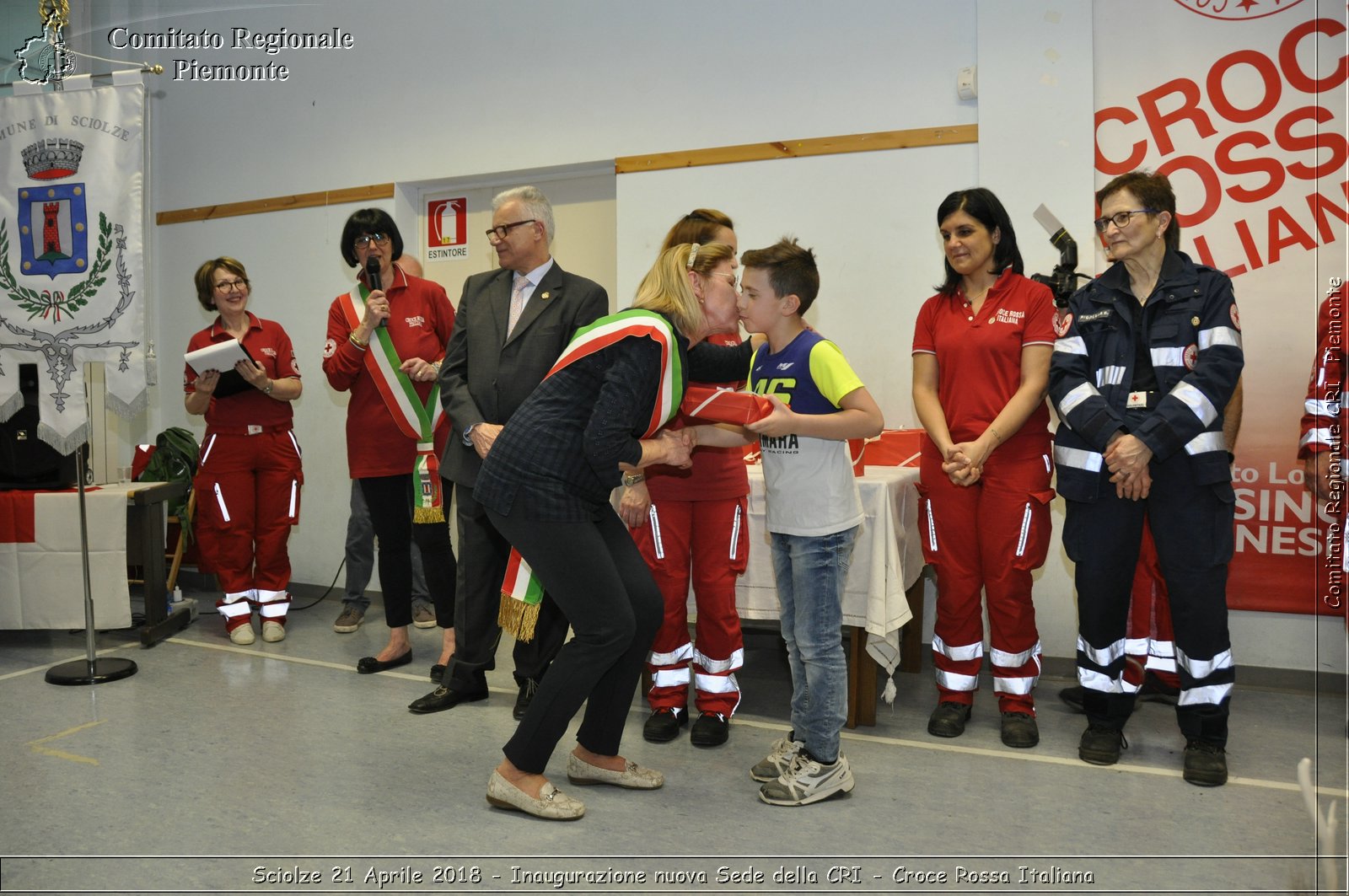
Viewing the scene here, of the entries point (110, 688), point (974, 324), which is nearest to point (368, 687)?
point (110, 688)

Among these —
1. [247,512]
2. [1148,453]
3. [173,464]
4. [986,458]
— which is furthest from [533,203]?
→ [173,464]

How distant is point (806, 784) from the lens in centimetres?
255

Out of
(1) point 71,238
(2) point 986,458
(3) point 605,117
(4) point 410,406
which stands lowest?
(2) point 986,458

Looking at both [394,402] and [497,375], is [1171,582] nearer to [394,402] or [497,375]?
[497,375]

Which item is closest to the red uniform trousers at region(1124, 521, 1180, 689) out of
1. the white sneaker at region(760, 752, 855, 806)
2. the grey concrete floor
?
the grey concrete floor

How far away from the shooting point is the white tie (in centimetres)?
320

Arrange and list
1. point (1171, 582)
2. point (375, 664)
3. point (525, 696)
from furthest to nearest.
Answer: point (375, 664), point (525, 696), point (1171, 582)

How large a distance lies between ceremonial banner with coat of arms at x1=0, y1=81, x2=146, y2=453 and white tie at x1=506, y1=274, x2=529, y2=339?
1.66 m

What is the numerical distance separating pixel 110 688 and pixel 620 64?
3.47m

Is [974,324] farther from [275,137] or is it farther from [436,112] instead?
[275,137]

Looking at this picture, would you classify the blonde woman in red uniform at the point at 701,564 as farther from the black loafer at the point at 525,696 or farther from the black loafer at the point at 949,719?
the black loafer at the point at 949,719

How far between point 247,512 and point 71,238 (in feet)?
4.35

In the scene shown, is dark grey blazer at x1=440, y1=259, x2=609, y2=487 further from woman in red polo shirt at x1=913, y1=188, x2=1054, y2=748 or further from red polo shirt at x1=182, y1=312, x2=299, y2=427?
red polo shirt at x1=182, y1=312, x2=299, y2=427

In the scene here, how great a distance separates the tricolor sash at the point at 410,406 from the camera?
374cm
